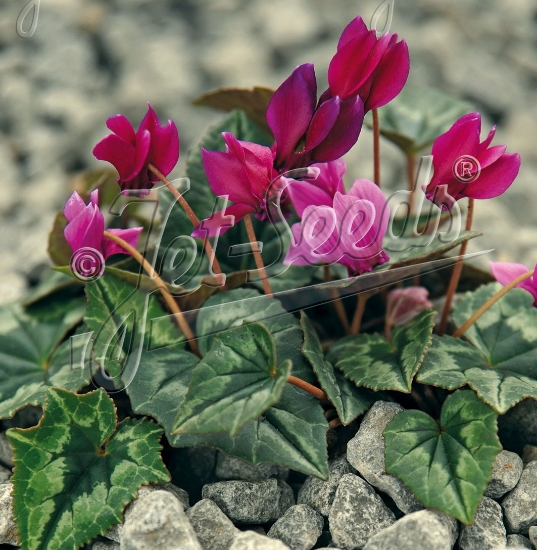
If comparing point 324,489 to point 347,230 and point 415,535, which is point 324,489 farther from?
point 347,230

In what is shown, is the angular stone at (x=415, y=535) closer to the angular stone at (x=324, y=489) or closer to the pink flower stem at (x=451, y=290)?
the angular stone at (x=324, y=489)

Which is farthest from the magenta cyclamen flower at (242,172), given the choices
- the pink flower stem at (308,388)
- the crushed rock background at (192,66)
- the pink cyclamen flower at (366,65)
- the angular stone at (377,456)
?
the crushed rock background at (192,66)

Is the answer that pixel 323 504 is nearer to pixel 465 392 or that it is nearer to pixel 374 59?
pixel 465 392

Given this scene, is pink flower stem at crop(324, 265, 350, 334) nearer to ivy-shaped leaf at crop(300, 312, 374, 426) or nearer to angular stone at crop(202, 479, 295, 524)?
ivy-shaped leaf at crop(300, 312, 374, 426)

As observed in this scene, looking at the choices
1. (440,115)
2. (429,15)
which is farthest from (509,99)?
(440,115)

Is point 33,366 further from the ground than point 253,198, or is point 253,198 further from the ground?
point 253,198

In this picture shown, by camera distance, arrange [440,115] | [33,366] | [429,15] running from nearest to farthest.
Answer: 1. [33,366]
2. [440,115]
3. [429,15]
